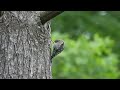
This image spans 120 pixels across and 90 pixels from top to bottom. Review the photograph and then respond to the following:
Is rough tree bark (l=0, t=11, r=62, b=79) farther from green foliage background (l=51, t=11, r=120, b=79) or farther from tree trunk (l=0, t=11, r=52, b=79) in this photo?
green foliage background (l=51, t=11, r=120, b=79)

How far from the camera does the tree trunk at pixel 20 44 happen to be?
2797 mm

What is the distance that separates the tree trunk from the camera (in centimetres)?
280

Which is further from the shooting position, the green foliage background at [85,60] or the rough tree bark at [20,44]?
the green foliage background at [85,60]

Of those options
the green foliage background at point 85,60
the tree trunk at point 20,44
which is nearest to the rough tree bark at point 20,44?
the tree trunk at point 20,44

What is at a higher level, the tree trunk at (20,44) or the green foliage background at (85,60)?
the green foliage background at (85,60)

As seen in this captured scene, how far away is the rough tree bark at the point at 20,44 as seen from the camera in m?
2.80

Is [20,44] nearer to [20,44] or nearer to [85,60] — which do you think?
[20,44]

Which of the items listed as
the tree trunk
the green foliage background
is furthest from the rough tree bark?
the green foliage background

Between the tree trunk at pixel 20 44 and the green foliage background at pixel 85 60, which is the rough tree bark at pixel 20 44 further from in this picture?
the green foliage background at pixel 85 60
